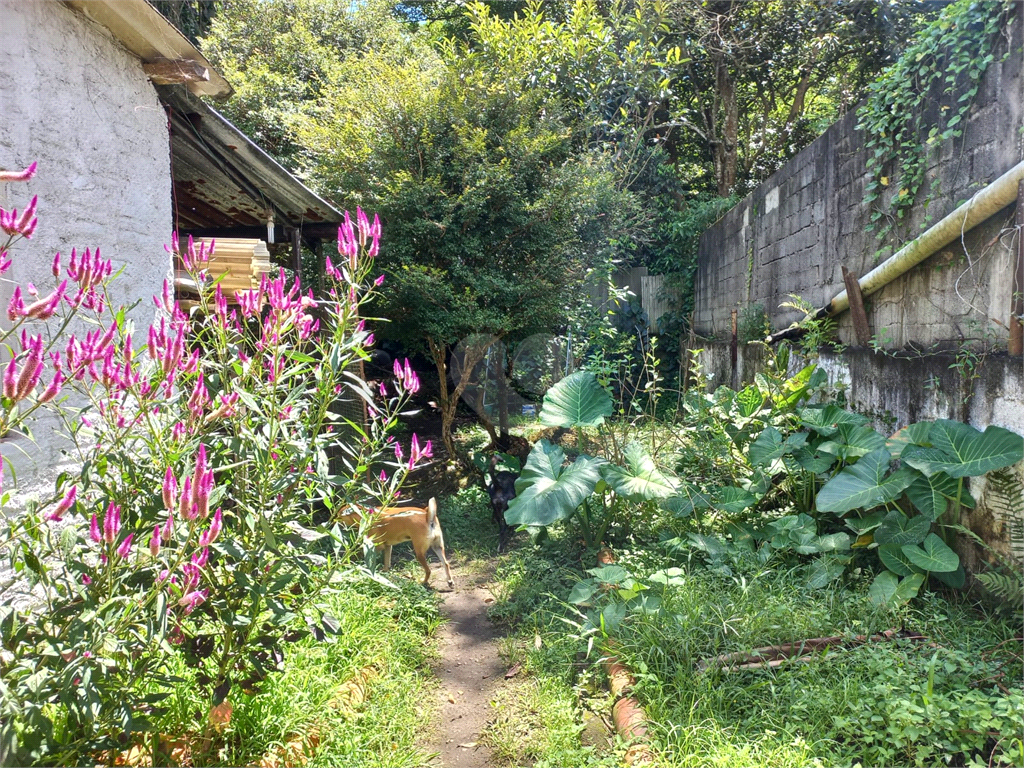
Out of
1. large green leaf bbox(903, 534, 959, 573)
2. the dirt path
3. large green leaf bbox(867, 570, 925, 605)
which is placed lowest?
the dirt path

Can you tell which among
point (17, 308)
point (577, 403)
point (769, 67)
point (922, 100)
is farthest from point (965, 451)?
point (769, 67)

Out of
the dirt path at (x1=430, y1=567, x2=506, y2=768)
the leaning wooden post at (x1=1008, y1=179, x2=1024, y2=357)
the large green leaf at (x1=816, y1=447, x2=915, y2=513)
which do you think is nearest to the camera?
the dirt path at (x1=430, y1=567, x2=506, y2=768)

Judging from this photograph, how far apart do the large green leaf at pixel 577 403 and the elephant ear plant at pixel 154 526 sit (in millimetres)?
2378

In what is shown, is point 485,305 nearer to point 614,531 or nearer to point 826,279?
point 614,531

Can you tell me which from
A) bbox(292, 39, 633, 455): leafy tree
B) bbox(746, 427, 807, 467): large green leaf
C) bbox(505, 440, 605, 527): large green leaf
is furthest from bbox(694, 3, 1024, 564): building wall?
bbox(292, 39, 633, 455): leafy tree

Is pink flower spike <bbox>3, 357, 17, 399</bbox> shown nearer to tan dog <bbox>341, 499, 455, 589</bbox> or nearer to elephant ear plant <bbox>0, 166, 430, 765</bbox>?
elephant ear plant <bbox>0, 166, 430, 765</bbox>

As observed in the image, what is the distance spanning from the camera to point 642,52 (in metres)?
7.18

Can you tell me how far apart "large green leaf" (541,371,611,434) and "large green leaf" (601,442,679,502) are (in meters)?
0.48

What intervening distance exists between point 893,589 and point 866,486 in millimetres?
496

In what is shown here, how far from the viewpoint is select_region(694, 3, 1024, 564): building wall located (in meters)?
2.79

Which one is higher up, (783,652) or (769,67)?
(769,67)

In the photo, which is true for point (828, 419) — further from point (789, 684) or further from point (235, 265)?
point (235, 265)

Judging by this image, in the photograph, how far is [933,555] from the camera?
2.77 metres

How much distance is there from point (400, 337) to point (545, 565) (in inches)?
127
